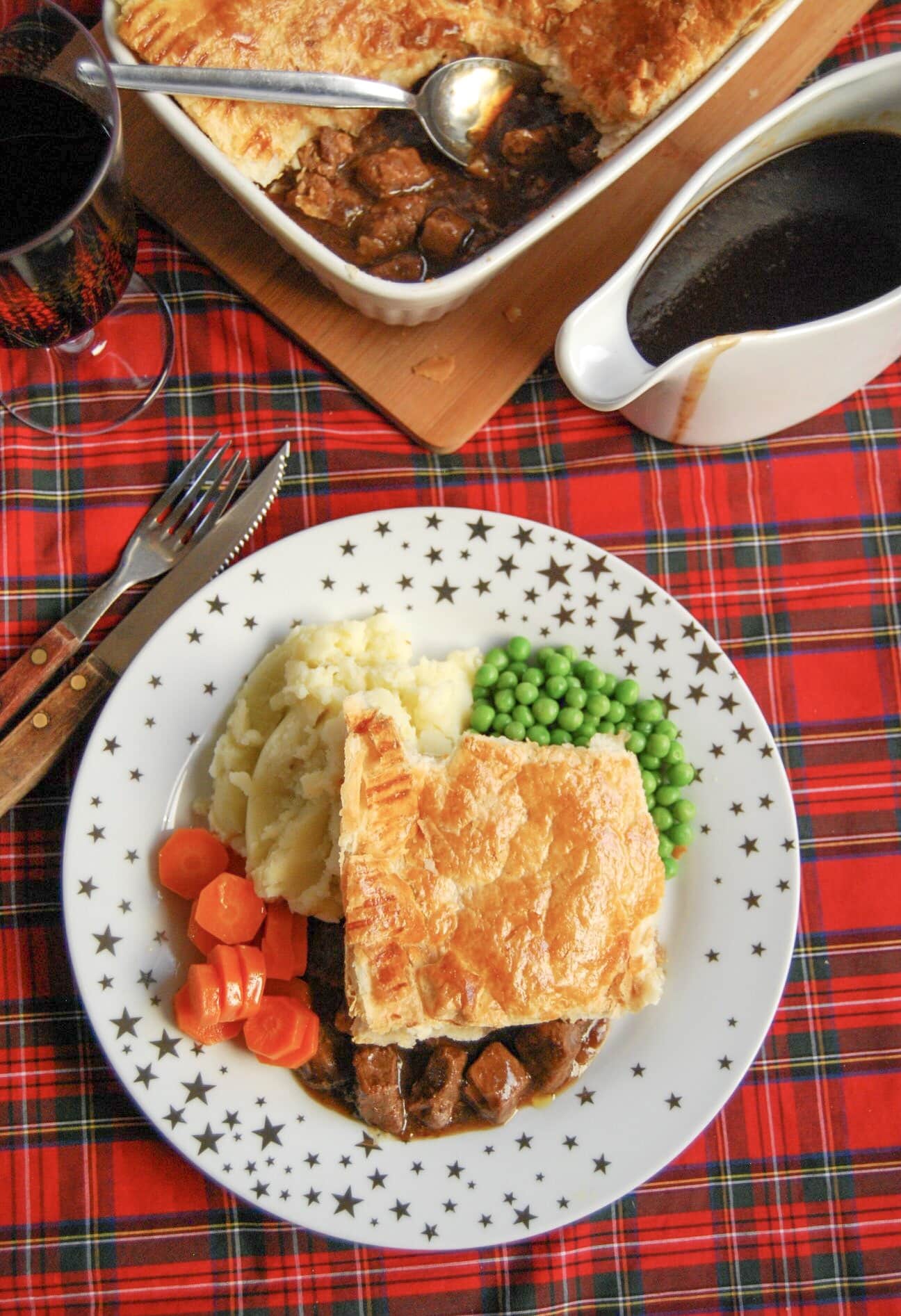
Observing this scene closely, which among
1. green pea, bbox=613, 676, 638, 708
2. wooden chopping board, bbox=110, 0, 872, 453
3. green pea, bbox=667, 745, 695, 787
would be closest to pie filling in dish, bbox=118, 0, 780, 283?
wooden chopping board, bbox=110, 0, 872, 453

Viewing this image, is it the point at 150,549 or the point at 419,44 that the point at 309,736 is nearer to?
the point at 150,549

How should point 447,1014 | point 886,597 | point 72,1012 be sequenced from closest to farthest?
point 447,1014, point 72,1012, point 886,597

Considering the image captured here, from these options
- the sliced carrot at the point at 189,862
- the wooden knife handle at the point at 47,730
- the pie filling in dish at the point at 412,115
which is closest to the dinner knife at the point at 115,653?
the wooden knife handle at the point at 47,730

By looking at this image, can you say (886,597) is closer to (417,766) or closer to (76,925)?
(417,766)

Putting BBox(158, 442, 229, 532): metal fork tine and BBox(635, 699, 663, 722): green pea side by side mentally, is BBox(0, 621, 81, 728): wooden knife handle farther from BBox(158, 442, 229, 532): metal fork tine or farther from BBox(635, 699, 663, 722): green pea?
BBox(635, 699, 663, 722): green pea

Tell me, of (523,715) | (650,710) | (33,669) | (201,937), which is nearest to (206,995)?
(201,937)

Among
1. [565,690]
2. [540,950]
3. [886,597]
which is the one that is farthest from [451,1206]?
[886,597]
